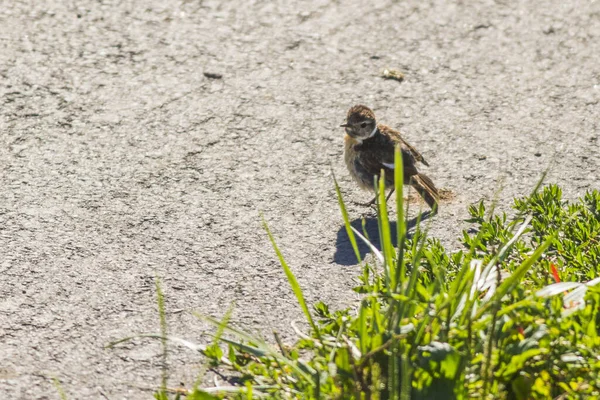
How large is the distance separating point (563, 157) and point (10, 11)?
4.79 meters

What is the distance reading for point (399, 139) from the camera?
244 inches

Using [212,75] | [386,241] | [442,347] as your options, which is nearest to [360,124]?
[212,75]

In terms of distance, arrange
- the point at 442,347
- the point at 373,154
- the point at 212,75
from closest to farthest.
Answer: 1. the point at 442,347
2. the point at 373,154
3. the point at 212,75

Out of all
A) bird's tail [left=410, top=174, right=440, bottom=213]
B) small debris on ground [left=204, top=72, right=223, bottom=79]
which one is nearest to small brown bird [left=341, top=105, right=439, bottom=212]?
bird's tail [left=410, top=174, right=440, bottom=213]

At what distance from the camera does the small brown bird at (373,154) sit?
5.84 meters

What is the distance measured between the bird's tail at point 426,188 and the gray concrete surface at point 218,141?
0.12 meters

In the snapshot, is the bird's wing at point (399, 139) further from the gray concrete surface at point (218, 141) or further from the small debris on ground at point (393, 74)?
the small debris on ground at point (393, 74)

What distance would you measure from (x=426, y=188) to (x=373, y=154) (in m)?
0.44

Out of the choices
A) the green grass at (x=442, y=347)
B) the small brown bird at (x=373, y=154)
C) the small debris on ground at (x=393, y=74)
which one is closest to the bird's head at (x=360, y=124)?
the small brown bird at (x=373, y=154)

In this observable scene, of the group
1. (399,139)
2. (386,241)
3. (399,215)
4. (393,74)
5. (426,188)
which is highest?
(399,215)

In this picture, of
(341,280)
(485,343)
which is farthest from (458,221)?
(485,343)

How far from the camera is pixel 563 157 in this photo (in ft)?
20.4

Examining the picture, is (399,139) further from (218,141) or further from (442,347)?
(442,347)

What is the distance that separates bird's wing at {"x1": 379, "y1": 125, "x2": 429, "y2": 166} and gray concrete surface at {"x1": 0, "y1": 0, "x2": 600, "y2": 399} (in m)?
0.16
